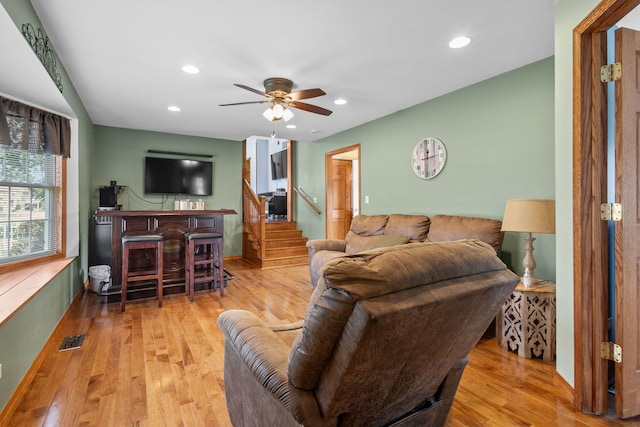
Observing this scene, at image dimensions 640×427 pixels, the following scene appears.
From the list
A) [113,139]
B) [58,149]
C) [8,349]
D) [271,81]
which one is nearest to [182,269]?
[58,149]

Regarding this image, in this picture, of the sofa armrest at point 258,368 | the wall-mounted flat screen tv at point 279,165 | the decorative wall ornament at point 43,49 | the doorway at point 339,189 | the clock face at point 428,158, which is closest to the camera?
the sofa armrest at point 258,368

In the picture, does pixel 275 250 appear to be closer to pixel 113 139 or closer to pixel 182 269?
pixel 182 269

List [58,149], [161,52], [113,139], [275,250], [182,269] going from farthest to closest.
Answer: [275,250], [113,139], [182,269], [58,149], [161,52]

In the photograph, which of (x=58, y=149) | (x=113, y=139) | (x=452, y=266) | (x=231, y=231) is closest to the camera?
(x=452, y=266)

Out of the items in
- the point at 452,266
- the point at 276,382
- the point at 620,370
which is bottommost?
the point at 620,370

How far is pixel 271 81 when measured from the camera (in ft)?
10.8

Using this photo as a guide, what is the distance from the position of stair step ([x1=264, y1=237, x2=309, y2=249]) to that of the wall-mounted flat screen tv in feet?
10.0

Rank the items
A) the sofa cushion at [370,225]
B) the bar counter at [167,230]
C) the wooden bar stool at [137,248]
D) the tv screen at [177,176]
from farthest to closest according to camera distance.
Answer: the tv screen at [177,176] < the sofa cushion at [370,225] < the bar counter at [167,230] < the wooden bar stool at [137,248]

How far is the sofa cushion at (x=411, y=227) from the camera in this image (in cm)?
382

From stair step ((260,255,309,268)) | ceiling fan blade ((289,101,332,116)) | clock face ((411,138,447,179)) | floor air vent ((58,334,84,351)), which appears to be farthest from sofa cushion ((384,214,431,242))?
floor air vent ((58,334,84,351))

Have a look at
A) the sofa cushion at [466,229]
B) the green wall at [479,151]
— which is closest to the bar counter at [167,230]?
the green wall at [479,151]

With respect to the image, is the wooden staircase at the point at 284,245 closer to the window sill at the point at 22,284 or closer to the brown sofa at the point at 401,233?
the brown sofa at the point at 401,233

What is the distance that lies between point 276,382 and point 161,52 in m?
2.88

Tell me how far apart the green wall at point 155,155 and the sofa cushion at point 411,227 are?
366 cm
